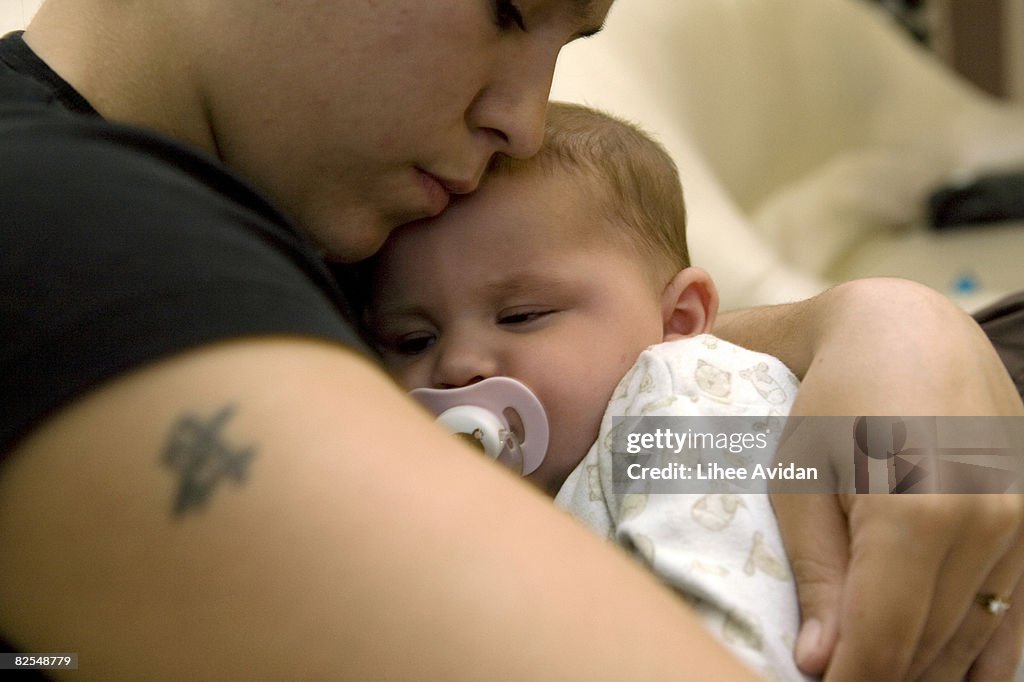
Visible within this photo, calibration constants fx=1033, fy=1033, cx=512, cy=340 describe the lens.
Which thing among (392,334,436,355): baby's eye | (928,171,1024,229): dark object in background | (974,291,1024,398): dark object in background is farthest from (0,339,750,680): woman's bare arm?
(928,171,1024,229): dark object in background

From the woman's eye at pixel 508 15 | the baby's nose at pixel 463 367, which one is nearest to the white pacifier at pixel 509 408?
the baby's nose at pixel 463 367

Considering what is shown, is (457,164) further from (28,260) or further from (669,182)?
(28,260)

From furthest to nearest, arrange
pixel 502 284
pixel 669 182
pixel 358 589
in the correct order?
pixel 669 182
pixel 502 284
pixel 358 589

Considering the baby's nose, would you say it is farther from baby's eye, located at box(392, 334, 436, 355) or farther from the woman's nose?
the woman's nose

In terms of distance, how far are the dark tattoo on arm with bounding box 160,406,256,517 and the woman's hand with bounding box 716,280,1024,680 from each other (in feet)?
1.31

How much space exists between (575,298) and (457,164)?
17cm

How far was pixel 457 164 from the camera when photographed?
905mm

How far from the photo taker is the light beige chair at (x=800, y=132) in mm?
1803

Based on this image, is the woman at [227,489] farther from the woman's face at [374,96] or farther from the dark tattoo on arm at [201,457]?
the woman's face at [374,96]

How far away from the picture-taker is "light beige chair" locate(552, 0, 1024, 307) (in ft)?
5.91

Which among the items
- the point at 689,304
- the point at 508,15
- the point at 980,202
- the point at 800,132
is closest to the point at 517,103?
the point at 508,15

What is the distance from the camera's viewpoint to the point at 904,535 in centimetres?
67

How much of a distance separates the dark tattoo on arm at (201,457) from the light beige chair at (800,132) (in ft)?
3.98

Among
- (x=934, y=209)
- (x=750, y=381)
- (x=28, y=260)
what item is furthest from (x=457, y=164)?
(x=934, y=209)
